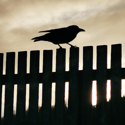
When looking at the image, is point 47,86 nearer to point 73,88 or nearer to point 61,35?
point 73,88

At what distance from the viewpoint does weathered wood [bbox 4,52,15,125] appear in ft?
15.5

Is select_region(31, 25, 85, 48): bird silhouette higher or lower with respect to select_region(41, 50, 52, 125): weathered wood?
higher

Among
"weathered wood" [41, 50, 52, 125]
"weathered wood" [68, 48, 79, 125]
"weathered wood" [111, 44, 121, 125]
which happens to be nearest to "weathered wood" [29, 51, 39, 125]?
"weathered wood" [41, 50, 52, 125]

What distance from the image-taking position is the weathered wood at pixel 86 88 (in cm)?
414

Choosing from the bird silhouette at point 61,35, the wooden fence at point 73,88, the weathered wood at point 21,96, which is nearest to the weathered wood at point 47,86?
the wooden fence at point 73,88

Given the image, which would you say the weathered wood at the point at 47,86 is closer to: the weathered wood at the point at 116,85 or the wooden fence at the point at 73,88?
the wooden fence at the point at 73,88

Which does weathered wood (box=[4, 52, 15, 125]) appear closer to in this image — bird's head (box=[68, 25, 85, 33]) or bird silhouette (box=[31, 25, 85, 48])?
bird silhouette (box=[31, 25, 85, 48])

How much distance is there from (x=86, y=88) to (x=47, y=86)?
79 cm

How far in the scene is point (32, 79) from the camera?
457cm

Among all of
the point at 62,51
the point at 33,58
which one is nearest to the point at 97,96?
the point at 62,51

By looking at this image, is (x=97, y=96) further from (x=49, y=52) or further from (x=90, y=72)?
(x=49, y=52)

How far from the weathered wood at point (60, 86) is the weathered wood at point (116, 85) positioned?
953 millimetres

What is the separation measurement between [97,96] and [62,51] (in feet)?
3.70

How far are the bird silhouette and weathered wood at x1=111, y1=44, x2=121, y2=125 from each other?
1031mm
